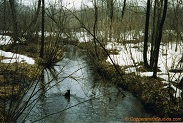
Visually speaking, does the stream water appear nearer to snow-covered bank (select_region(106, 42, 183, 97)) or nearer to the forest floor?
the forest floor

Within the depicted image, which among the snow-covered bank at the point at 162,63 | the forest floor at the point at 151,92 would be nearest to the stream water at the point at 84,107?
the forest floor at the point at 151,92

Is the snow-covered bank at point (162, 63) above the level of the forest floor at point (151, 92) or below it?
above

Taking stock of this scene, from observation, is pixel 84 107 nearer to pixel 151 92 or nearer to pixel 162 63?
pixel 151 92

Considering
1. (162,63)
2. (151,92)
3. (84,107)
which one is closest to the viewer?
(84,107)

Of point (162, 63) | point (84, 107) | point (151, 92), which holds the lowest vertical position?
point (84, 107)

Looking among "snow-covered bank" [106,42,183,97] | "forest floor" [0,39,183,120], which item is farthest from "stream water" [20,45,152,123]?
"snow-covered bank" [106,42,183,97]

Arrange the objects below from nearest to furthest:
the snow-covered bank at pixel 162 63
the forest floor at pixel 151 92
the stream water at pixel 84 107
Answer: the snow-covered bank at pixel 162 63
the stream water at pixel 84 107
the forest floor at pixel 151 92

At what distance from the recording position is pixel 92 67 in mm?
15750

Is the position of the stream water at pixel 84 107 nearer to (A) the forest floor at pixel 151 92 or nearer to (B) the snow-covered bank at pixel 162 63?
(A) the forest floor at pixel 151 92

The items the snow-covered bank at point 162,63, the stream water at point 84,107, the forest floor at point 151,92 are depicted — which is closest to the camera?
the snow-covered bank at point 162,63

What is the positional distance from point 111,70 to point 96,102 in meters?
4.68

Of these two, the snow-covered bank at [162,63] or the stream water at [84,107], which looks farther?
A: the stream water at [84,107]

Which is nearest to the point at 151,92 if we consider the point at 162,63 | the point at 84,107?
the point at 84,107

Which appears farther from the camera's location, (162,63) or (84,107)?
(162,63)
